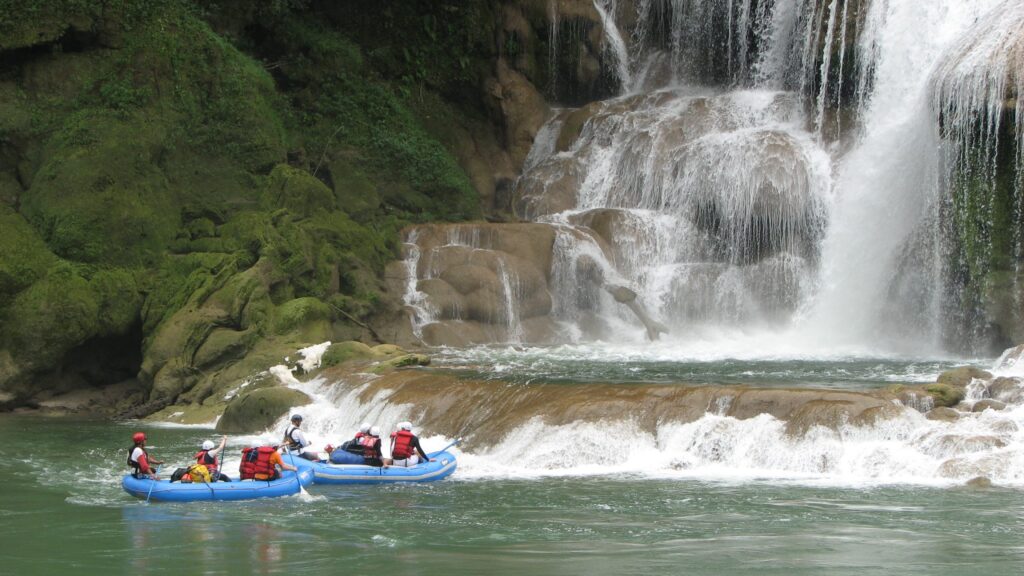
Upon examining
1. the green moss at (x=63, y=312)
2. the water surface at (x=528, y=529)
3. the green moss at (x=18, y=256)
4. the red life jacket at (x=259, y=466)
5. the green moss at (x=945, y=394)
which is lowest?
the water surface at (x=528, y=529)

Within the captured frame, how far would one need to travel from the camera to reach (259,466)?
13562 mm

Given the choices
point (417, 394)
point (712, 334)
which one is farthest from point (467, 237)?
point (417, 394)

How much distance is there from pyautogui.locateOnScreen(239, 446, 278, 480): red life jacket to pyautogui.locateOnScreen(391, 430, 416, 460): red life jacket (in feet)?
5.78

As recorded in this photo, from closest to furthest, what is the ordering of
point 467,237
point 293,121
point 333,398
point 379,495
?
point 379,495 < point 333,398 < point 467,237 < point 293,121

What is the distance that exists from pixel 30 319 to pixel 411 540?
519 inches

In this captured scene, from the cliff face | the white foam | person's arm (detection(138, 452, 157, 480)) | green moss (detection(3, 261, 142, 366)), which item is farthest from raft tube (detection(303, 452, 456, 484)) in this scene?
green moss (detection(3, 261, 142, 366))

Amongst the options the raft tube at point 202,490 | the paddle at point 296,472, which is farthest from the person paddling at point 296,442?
the raft tube at point 202,490

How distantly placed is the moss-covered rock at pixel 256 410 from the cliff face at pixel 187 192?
1717 millimetres

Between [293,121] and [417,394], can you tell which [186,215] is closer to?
[293,121]

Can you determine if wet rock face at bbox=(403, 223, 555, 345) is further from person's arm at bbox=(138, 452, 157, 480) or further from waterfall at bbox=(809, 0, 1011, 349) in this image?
person's arm at bbox=(138, 452, 157, 480)

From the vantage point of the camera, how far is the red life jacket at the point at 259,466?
13562mm

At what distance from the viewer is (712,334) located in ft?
85.9

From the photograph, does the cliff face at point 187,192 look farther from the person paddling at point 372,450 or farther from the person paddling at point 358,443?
the person paddling at point 372,450

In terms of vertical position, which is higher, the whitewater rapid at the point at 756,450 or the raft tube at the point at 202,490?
the whitewater rapid at the point at 756,450
